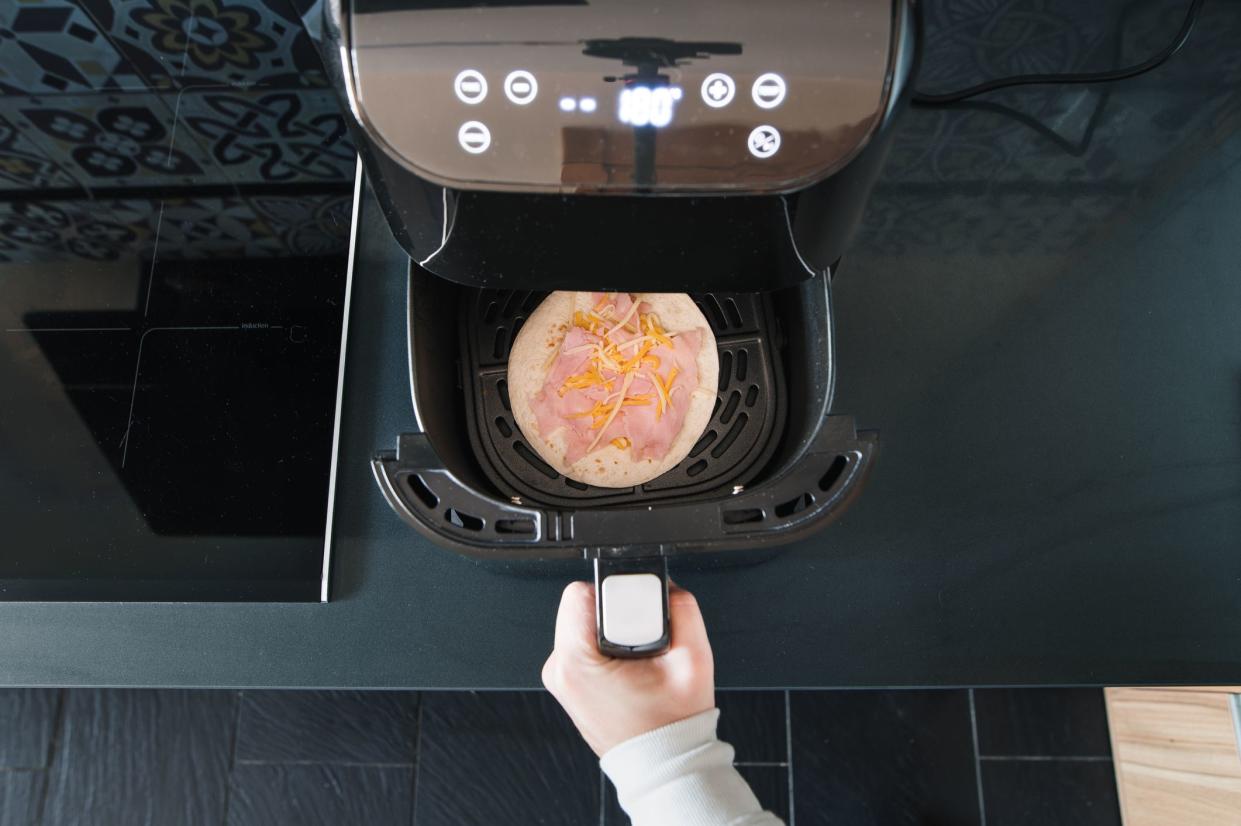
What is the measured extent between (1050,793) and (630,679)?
992 millimetres

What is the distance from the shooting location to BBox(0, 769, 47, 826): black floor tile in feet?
3.80

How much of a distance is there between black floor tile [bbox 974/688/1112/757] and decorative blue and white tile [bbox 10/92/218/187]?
3.99 feet

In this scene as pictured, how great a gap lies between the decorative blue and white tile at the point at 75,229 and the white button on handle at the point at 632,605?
1.82 feet

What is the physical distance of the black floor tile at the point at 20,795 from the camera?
116 cm

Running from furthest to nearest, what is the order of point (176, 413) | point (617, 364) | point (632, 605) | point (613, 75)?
point (176, 413) → point (617, 364) → point (632, 605) → point (613, 75)

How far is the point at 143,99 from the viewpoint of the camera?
74 cm

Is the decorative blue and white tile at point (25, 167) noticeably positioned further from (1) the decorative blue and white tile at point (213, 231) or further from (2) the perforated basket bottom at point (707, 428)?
(2) the perforated basket bottom at point (707, 428)

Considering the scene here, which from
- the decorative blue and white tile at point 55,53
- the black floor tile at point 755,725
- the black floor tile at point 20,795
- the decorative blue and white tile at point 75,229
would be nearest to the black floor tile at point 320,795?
the black floor tile at point 20,795

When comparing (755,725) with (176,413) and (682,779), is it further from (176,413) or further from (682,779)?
(176,413)

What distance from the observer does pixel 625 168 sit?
0.36 m

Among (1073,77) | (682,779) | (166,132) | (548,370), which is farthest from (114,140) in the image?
(1073,77)

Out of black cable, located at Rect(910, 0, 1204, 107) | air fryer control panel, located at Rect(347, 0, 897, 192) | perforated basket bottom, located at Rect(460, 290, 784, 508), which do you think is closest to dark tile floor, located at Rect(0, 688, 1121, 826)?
perforated basket bottom, located at Rect(460, 290, 784, 508)

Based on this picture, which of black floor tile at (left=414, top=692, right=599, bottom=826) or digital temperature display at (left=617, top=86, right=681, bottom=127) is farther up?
digital temperature display at (left=617, top=86, right=681, bottom=127)

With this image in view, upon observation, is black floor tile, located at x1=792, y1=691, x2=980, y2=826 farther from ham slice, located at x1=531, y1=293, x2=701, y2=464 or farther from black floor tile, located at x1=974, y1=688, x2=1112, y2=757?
ham slice, located at x1=531, y1=293, x2=701, y2=464
